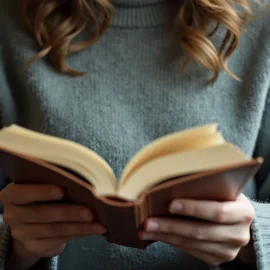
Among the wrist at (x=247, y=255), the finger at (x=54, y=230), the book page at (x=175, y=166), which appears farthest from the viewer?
the wrist at (x=247, y=255)

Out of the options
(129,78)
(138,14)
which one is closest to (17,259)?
(129,78)

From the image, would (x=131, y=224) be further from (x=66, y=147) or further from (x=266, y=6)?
(x=266, y=6)

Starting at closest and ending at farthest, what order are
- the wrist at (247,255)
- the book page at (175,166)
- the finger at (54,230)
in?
the book page at (175,166), the finger at (54,230), the wrist at (247,255)

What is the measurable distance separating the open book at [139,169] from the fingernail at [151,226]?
1cm

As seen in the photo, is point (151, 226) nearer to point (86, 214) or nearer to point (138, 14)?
point (86, 214)

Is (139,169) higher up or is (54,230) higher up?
(139,169)

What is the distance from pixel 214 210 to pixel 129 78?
32 centimetres

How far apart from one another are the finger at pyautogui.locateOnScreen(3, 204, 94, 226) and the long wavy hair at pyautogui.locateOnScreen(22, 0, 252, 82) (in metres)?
0.27

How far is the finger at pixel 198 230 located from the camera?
0.67m

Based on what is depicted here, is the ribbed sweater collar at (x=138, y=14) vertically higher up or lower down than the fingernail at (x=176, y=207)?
higher up

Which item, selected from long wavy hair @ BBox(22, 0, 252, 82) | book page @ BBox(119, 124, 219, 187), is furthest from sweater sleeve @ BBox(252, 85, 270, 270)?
book page @ BBox(119, 124, 219, 187)

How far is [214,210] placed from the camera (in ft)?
2.21

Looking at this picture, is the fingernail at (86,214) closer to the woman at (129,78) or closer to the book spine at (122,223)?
the book spine at (122,223)

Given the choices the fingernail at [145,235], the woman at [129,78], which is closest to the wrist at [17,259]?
the woman at [129,78]
